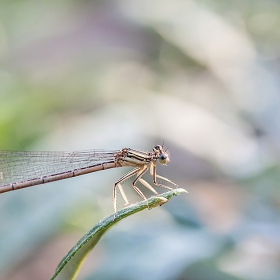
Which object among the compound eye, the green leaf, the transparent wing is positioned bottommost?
the green leaf

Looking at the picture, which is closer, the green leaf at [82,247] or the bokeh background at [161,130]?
the green leaf at [82,247]

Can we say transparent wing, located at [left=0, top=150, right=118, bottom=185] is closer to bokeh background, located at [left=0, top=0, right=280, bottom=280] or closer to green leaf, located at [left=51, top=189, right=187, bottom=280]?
bokeh background, located at [left=0, top=0, right=280, bottom=280]

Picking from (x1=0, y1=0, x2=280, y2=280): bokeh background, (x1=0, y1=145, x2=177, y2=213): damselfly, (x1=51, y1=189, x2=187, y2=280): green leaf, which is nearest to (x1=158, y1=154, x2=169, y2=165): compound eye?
(x1=0, y1=145, x2=177, y2=213): damselfly

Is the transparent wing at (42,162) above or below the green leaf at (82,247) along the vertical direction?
above

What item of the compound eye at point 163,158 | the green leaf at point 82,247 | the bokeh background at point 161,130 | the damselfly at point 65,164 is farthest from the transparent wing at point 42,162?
the green leaf at point 82,247

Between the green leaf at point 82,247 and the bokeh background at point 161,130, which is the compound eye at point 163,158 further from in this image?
the green leaf at point 82,247

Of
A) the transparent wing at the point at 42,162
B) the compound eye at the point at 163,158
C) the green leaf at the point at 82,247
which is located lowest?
the green leaf at the point at 82,247

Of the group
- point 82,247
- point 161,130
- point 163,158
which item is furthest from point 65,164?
point 82,247

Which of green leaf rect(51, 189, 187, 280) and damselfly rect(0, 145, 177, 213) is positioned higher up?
damselfly rect(0, 145, 177, 213)
